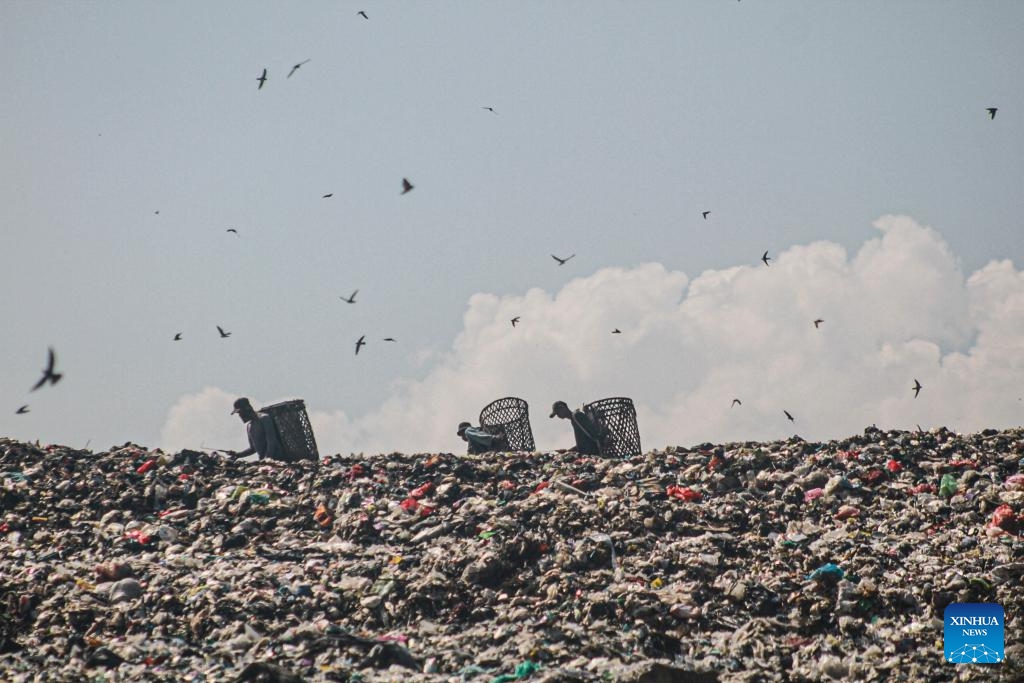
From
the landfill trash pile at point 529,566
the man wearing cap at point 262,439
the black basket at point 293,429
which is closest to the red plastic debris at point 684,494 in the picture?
the landfill trash pile at point 529,566

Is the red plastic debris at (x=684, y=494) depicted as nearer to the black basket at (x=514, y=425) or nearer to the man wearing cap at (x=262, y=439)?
the black basket at (x=514, y=425)

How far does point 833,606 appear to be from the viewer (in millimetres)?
7309

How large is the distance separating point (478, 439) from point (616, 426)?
1841mm

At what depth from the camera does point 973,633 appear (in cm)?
677

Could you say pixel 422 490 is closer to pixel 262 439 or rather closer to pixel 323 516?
pixel 323 516

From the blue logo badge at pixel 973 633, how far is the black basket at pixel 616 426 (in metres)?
5.83

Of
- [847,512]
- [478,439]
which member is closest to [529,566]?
[847,512]

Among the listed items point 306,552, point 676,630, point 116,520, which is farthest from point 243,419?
point 676,630

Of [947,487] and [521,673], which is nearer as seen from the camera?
[521,673]

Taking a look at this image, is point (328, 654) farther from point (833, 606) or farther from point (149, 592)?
point (833, 606)

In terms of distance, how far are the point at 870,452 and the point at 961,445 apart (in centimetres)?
110

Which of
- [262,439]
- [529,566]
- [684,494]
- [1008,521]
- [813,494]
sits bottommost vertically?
[1008,521]

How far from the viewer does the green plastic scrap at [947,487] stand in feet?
30.0

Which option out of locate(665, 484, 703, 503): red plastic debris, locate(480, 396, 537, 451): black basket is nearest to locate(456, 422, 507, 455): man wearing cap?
locate(480, 396, 537, 451): black basket
